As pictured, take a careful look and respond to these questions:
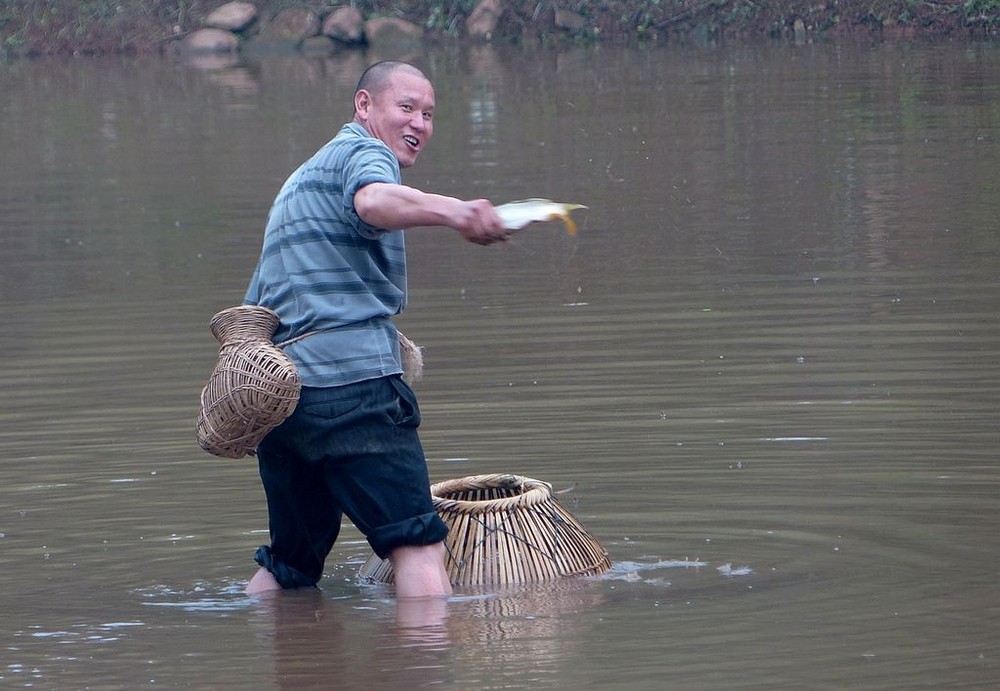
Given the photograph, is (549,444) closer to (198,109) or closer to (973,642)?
(973,642)

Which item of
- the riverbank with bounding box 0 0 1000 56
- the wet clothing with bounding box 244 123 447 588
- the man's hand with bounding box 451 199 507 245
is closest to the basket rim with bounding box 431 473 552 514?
the wet clothing with bounding box 244 123 447 588

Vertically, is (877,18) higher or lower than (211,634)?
higher

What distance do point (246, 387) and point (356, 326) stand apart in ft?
1.08

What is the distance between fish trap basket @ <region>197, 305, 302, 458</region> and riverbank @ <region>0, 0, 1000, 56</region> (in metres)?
24.3

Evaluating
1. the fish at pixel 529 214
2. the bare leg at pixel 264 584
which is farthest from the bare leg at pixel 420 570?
the fish at pixel 529 214

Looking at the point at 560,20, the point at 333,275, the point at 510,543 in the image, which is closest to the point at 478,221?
the point at 333,275

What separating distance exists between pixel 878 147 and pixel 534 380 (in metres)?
8.58

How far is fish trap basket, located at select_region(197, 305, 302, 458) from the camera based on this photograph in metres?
4.91

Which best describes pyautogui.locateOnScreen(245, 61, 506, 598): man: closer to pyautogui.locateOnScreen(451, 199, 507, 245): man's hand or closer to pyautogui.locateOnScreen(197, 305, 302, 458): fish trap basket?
pyautogui.locateOnScreen(197, 305, 302, 458): fish trap basket

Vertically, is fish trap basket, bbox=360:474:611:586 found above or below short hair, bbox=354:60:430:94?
below

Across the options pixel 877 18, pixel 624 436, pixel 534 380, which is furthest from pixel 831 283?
pixel 877 18

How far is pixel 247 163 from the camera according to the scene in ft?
58.5

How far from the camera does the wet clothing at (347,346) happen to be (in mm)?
4945

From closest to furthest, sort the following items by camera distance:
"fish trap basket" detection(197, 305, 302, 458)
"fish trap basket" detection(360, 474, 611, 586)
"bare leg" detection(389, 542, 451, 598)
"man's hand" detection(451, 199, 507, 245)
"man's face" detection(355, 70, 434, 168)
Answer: "man's hand" detection(451, 199, 507, 245), "fish trap basket" detection(197, 305, 302, 458), "man's face" detection(355, 70, 434, 168), "bare leg" detection(389, 542, 451, 598), "fish trap basket" detection(360, 474, 611, 586)
